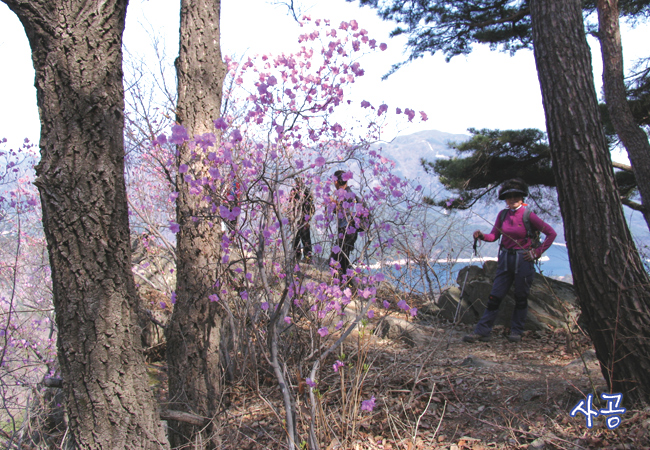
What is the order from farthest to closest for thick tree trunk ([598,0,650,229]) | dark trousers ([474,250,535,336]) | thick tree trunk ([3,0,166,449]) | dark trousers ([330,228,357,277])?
thick tree trunk ([598,0,650,229]) → dark trousers ([474,250,535,336]) → dark trousers ([330,228,357,277]) → thick tree trunk ([3,0,166,449])

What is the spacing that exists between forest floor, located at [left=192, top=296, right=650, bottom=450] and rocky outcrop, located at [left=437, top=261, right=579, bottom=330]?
1.15 m

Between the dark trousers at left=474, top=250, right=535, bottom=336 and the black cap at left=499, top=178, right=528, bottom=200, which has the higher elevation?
the black cap at left=499, top=178, right=528, bottom=200

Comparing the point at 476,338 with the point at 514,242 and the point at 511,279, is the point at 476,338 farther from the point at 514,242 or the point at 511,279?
the point at 514,242

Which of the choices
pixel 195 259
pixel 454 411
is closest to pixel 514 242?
pixel 454 411

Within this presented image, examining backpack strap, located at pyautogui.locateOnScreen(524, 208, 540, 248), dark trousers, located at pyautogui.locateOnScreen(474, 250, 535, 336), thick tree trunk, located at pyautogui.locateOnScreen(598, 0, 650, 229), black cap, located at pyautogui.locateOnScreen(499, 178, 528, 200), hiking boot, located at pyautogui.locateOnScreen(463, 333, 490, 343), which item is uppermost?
thick tree trunk, located at pyautogui.locateOnScreen(598, 0, 650, 229)

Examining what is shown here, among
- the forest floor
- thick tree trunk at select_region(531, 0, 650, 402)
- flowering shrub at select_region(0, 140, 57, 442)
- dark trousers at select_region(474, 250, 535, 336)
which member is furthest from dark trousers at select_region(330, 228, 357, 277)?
flowering shrub at select_region(0, 140, 57, 442)

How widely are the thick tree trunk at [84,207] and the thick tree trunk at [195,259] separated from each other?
96 cm

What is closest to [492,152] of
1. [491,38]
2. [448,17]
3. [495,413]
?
[491,38]

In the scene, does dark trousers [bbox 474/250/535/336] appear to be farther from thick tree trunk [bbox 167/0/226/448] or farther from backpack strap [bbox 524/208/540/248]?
thick tree trunk [bbox 167/0/226/448]

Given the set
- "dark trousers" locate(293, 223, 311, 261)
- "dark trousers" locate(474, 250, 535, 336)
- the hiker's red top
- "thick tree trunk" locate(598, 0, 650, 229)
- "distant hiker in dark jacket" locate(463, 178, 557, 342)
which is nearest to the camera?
"dark trousers" locate(293, 223, 311, 261)

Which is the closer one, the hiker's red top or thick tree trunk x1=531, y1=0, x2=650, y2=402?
thick tree trunk x1=531, y1=0, x2=650, y2=402

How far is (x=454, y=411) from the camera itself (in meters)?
2.57

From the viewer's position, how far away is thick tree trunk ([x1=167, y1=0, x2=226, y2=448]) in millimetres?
2746

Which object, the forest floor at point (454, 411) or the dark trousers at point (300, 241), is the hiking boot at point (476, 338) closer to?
the forest floor at point (454, 411)
